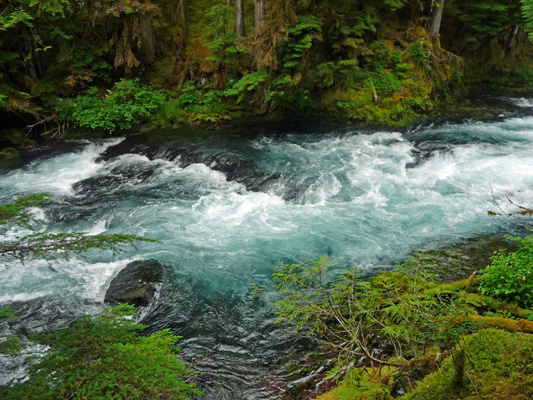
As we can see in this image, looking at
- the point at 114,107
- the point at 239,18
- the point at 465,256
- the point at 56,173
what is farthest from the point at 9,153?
the point at 465,256

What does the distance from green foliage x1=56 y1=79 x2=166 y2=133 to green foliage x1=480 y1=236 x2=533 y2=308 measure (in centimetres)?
1332

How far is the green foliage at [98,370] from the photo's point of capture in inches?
119

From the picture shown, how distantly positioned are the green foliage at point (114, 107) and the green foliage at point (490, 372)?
1398 centimetres

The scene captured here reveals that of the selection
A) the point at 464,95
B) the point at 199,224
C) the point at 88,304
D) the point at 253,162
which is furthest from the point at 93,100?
the point at 464,95

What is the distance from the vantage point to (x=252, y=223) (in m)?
9.66

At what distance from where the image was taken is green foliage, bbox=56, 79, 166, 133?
14.2m

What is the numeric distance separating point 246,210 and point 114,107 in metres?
8.09

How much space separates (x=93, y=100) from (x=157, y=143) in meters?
3.43

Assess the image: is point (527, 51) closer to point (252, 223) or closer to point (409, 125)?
point (409, 125)

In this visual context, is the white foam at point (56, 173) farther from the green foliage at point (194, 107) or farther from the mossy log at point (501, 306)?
the mossy log at point (501, 306)

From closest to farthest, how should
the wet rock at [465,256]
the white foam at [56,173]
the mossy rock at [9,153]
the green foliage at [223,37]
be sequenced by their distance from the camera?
the wet rock at [465,256], the white foam at [56,173], the mossy rock at [9,153], the green foliage at [223,37]

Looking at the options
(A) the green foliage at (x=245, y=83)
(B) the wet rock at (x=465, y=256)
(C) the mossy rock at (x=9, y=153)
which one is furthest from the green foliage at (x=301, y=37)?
(C) the mossy rock at (x=9, y=153)

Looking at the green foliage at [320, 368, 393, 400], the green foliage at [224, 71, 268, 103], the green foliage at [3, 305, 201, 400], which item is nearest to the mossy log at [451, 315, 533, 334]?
the green foliage at [320, 368, 393, 400]

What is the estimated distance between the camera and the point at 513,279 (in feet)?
15.7
